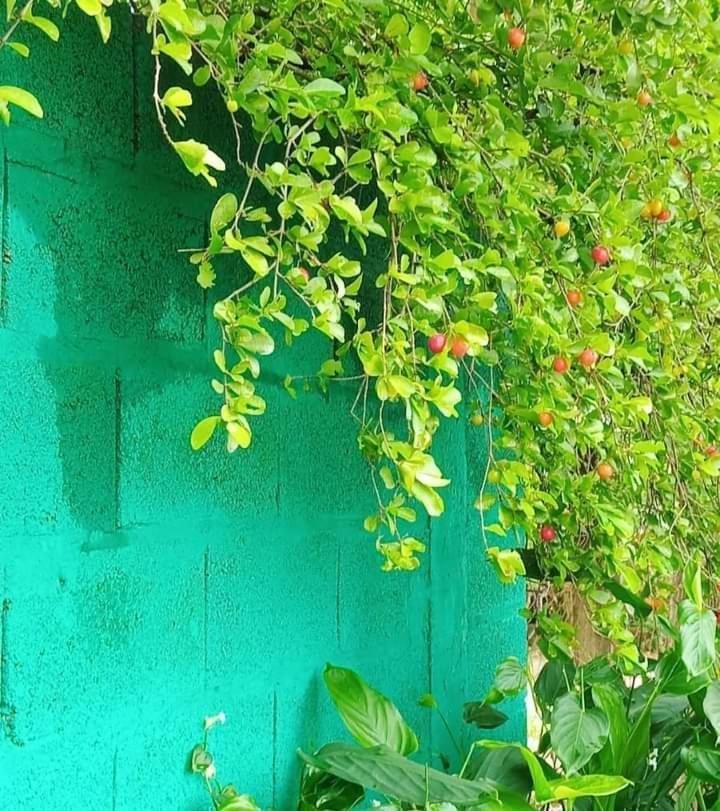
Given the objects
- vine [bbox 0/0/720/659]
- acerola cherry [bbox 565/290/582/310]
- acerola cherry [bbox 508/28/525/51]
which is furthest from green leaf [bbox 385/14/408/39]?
acerola cherry [bbox 565/290/582/310]

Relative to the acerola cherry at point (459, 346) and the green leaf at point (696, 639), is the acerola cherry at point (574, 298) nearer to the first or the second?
the acerola cherry at point (459, 346)

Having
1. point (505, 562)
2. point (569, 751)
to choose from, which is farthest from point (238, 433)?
point (569, 751)

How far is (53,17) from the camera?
3.77ft

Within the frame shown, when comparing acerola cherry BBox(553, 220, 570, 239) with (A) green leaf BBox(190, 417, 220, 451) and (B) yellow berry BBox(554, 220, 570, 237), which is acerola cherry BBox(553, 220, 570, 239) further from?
(A) green leaf BBox(190, 417, 220, 451)

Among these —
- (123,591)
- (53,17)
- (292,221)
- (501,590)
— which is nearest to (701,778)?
(501,590)

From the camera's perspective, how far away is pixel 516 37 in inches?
51.0

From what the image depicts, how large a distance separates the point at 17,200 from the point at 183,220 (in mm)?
275

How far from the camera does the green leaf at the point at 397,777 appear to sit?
131 cm

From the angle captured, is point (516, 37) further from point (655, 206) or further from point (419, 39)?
point (655, 206)

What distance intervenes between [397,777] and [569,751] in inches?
11.5

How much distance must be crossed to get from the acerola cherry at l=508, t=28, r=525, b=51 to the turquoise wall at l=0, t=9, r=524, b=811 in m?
0.48

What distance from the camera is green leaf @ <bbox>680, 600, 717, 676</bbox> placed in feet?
4.83

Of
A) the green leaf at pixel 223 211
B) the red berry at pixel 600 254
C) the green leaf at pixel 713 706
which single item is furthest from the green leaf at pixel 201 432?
the green leaf at pixel 713 706

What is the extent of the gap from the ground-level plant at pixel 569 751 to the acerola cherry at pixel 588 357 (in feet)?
1.41
